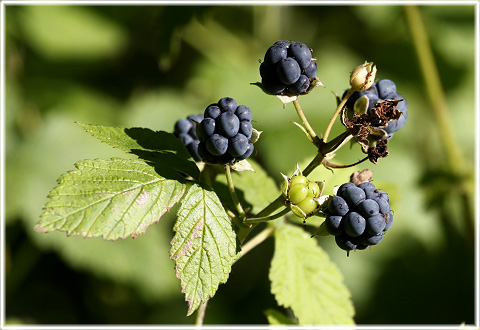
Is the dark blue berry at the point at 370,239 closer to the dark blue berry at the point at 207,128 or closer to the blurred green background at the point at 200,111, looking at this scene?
the dark blue berry at the point at 207,128

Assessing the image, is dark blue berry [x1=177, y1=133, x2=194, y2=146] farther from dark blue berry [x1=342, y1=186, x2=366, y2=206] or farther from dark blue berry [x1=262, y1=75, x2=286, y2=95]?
dark blue berry [x1=342, y1=186, x2=366, y2=206]

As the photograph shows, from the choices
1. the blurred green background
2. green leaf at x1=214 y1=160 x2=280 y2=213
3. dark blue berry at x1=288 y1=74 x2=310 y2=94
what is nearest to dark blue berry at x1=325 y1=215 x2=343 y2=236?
dark blue berry at x1=288 y1=74 x2=310 y2=94

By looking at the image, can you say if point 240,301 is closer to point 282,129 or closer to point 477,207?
point 282,129

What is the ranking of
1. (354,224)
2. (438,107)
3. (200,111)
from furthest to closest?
(200,111) → (438,107) → (354,224)

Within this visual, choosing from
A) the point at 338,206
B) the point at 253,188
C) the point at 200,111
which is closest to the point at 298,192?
the point at 338,206

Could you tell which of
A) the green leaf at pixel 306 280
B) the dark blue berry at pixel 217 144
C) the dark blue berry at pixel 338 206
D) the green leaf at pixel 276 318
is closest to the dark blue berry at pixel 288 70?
the dark blue berry at pixel 217 144

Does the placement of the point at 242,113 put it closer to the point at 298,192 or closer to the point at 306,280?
the point at 298,192
